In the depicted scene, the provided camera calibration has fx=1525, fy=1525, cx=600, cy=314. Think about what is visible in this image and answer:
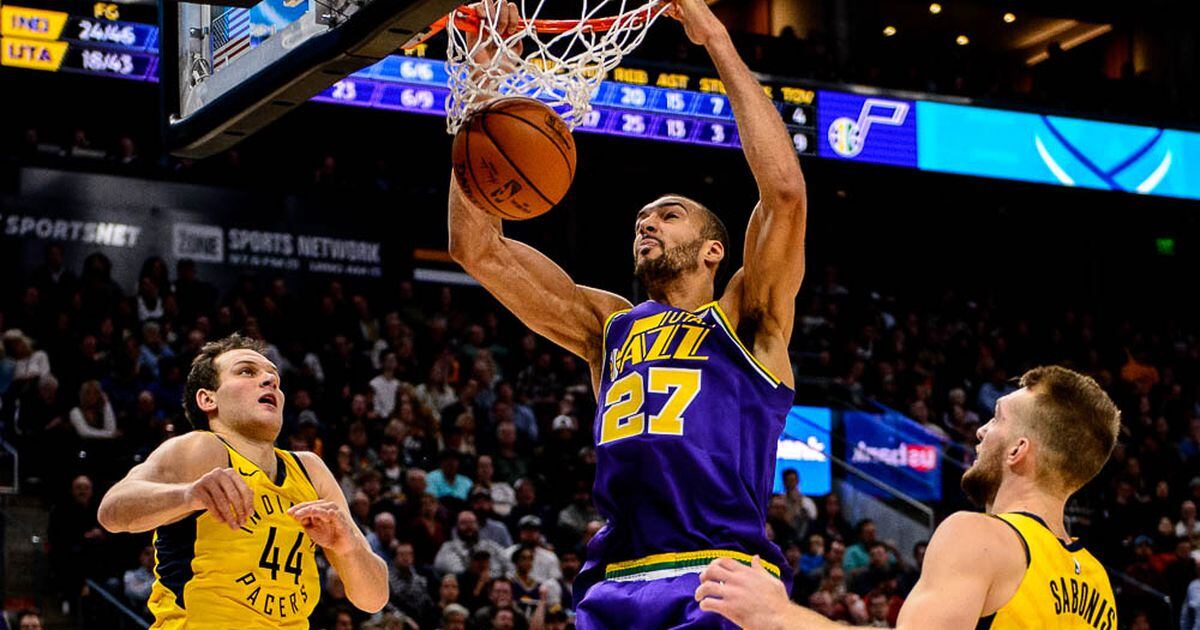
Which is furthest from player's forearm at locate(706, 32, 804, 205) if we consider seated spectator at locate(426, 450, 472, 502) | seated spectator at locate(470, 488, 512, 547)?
seated spectator at locate(426, 450, 472, 502)

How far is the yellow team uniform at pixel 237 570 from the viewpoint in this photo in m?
4.71

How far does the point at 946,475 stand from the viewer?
13398mm

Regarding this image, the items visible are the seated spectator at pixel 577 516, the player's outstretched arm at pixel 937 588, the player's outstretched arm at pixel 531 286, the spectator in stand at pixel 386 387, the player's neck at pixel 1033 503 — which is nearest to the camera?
the player's outstretched arm at pixel 937 588

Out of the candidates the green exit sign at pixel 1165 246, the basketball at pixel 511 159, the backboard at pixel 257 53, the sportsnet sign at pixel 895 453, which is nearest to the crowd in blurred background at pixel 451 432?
the sportsnet sign at pixel 895 453

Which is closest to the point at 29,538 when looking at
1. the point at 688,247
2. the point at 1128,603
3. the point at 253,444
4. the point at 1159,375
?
the point at 253,444

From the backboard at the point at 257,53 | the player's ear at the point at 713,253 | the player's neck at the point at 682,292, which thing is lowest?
the player's neck at the point at 682,292

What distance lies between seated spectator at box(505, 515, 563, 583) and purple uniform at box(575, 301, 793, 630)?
6564 millimetres

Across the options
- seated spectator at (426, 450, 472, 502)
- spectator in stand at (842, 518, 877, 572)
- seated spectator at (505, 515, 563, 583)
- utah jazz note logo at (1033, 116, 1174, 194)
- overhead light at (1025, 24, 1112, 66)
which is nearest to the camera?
seated spectator at (505, 515, 563, 583)

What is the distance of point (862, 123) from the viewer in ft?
55.7

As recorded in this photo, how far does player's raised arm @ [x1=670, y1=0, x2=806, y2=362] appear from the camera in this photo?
4449mm

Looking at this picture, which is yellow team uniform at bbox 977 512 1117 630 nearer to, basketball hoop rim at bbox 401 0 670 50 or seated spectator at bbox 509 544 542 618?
basketball hoop rim at bbox 401 0 670 50

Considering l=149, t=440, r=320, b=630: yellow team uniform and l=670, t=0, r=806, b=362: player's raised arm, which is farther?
l=149, t=440, r=320, b=630: yellow team uniform

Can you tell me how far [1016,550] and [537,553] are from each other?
7962mm

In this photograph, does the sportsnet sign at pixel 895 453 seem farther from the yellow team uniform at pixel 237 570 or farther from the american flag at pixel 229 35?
the american flag at pixel 229 35
